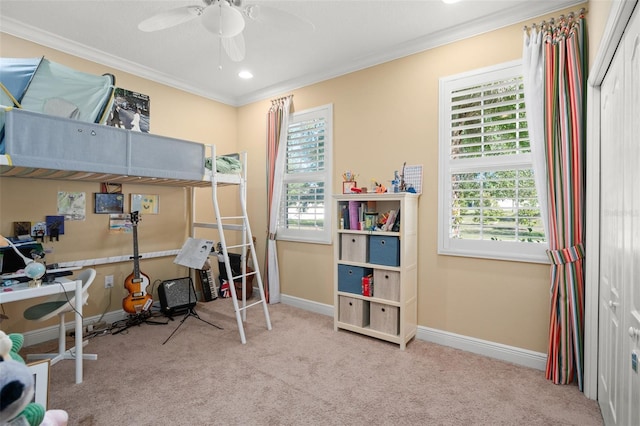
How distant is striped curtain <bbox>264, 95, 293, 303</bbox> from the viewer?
4.03m

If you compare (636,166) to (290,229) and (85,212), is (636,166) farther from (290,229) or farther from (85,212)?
(85,212)

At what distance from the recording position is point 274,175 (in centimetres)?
407

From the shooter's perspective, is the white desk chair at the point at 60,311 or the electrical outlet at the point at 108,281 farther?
the electrical outlet at the point at 108,281

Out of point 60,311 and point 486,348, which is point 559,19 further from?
point 60,311

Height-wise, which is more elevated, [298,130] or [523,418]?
[298,130]

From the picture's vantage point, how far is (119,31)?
288cm

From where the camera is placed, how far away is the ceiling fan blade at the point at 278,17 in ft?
6.40

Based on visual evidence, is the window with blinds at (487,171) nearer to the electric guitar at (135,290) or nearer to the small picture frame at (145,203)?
the electric guitar at (135,290)

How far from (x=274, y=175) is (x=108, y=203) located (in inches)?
72.2

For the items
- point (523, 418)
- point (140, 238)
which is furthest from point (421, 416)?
point (140, 238)

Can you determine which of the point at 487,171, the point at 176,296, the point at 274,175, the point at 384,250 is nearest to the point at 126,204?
the point at 176,296

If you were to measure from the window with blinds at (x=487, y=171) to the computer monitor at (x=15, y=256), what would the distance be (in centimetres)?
336

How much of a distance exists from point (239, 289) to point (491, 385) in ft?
10.1

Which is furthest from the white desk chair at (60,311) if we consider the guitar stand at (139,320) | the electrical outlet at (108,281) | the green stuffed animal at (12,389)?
the green stuffed animal at (12,389)
